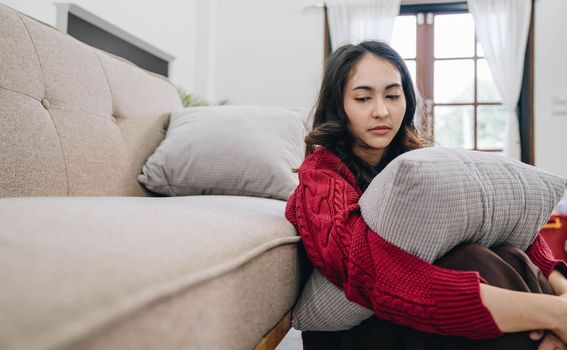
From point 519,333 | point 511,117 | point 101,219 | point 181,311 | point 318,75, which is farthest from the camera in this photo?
point 318,75

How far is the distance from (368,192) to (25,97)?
0.77 m

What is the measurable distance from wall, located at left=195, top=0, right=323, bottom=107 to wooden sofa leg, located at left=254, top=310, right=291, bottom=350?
9.82 ft

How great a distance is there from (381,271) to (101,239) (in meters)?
0.42

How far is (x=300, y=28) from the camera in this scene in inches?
148

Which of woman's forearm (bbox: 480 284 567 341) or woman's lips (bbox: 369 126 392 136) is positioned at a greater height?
woman's lips (bbox: 369 126 392 136)

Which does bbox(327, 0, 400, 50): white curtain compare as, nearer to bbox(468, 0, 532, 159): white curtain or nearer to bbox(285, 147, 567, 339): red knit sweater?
bbox(468, 0, 532, 159): white curtain

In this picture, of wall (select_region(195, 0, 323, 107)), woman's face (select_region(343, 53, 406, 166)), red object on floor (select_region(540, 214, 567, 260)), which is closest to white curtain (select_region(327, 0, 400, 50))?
wall (select_region(195, 0, 323, 107))

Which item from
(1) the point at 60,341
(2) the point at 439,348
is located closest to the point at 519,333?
(2) the point at 439,348

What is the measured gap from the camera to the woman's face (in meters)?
1.08

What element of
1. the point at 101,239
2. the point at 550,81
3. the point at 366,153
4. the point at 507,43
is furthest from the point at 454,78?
the point at 101,239

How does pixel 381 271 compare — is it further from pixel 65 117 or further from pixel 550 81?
pixel 550 81

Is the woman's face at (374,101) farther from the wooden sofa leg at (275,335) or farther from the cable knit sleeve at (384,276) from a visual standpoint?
the wooden sofa leg at (275,335)

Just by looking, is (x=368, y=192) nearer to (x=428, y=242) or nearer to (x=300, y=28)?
(x=428, y=242)

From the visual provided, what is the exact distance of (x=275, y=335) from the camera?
0.75 m
